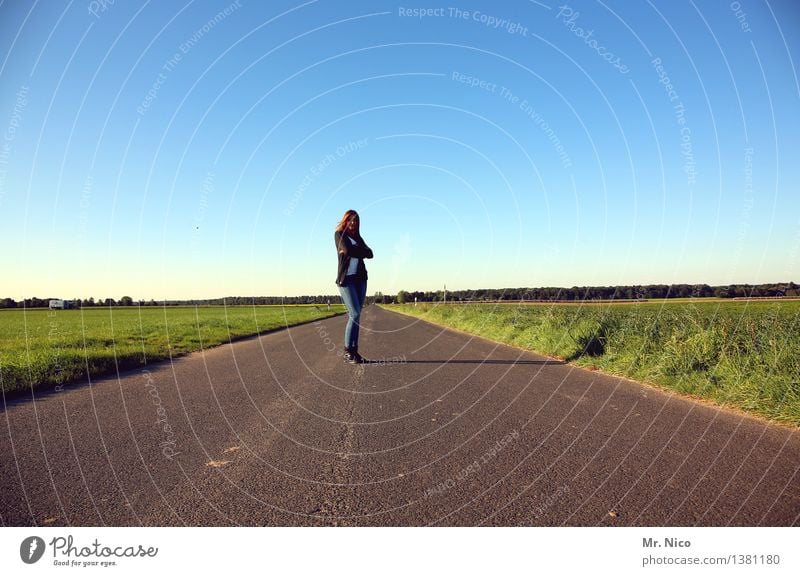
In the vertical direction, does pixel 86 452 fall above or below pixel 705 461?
above

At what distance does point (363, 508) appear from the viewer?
2.73m

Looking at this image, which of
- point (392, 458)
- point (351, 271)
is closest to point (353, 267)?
point (351, 271)

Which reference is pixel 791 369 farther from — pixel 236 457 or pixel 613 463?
pixel 236 457

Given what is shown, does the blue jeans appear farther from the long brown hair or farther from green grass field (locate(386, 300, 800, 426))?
green grass field (locate(386, 300, 800, 426))

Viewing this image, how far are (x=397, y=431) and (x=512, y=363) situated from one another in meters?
5.04

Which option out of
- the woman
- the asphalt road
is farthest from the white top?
the asphalt road

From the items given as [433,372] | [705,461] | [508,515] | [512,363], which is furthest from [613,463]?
[512,363]

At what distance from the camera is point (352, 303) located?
29.6 ft

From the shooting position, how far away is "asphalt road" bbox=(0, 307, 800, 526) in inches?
105

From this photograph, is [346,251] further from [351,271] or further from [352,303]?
[352,303]

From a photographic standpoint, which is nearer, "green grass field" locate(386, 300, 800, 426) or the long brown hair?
"green grass field" locate(386, 300, 800, 426)

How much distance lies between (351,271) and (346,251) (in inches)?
19.4

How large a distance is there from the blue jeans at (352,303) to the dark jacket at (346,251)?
162 mm

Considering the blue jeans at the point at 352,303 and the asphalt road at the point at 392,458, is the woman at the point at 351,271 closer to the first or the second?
the blue jeans at the point at 352,303
